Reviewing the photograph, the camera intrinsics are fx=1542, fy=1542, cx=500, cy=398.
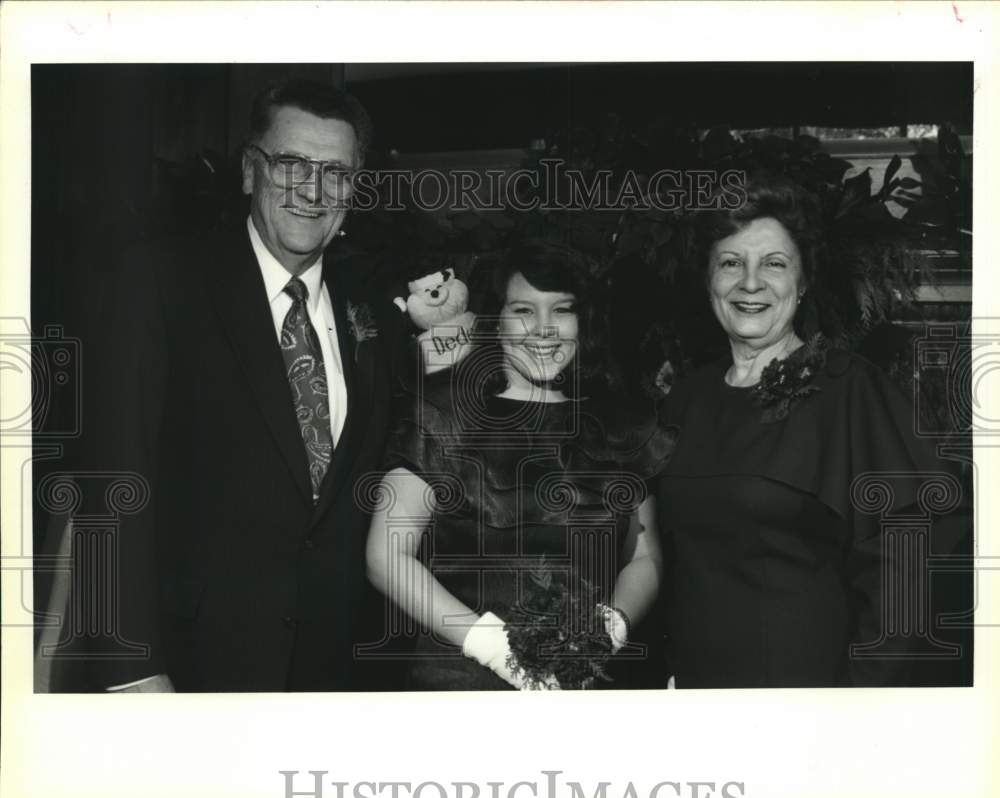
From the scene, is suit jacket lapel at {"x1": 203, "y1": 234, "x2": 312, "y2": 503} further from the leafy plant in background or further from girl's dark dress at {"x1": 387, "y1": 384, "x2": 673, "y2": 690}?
girl's dark dress at {"x1": 387, "y1": 384, "x2": 673, "y2": 690}

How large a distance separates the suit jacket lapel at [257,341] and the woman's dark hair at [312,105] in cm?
40

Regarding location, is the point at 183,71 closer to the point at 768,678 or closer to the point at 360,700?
the point at 360,700

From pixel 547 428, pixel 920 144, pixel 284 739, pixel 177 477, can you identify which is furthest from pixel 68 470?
pixel 920 144

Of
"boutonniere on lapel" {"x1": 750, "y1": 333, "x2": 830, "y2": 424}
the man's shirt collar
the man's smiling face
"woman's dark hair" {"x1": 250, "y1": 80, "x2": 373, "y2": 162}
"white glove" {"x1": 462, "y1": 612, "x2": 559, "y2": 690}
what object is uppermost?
"woman's dark hair" {"x1": 250, "y1": 80, "x2": 373, "y2": 162}

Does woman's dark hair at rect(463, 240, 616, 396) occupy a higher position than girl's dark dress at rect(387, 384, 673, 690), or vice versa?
woman's dark hair at rect(463, 240, 616, 396)

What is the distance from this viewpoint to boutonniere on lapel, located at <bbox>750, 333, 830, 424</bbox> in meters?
5.14

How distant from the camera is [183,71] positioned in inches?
198

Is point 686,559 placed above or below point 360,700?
above

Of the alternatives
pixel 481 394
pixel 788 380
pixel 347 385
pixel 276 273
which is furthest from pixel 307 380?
pixel 788 380

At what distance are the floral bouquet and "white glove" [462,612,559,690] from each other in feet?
0.05

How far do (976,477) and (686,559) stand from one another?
1049mm

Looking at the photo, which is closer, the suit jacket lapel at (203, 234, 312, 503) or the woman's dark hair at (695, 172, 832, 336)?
the suit jacket lapel at (203, 234, 312, 503)

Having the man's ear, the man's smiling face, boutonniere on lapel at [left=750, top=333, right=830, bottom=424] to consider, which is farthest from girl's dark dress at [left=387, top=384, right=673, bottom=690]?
the man's ear

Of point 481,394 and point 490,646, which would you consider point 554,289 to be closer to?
point 481,394
